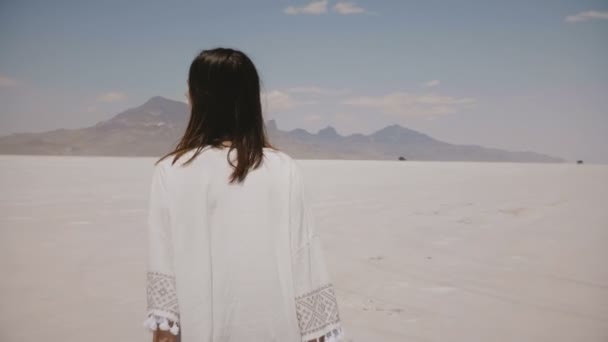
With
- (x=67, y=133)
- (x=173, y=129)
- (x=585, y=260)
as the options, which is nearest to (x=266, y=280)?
(x=585, y=260)

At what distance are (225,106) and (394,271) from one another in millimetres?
3339

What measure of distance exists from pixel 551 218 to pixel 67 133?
15758 cm

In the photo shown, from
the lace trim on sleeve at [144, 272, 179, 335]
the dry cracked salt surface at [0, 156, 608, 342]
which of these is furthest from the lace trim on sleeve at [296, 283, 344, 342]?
the dry cracked salt surface at [0, 156, 608, 342]

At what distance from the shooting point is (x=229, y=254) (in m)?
1.42

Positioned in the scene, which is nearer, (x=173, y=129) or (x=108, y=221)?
(x=108, y=221)

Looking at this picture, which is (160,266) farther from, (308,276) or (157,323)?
(308,276)

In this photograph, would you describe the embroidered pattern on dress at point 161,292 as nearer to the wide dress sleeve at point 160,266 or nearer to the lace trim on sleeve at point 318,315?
the wide dress sleeve at point 160,266

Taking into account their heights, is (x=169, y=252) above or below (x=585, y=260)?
above

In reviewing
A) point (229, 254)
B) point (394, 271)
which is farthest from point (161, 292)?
point (394, 271)

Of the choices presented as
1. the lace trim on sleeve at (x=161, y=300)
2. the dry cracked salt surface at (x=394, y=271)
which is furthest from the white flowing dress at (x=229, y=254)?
the dry cracked salt surface at (x=394, y=271)

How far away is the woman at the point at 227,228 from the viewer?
4.58ft

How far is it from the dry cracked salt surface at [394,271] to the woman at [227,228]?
5.68 ft

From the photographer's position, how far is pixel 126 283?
4023 millimetres

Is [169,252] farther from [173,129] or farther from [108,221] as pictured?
[173,129]
